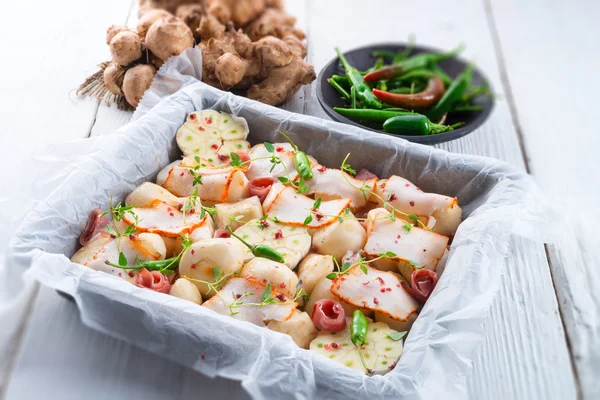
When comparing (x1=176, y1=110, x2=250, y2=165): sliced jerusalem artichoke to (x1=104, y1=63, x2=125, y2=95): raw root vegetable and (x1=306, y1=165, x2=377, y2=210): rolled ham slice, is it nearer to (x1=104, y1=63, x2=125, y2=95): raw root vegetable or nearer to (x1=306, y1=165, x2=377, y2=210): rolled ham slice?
(x1=306, y1=165, x2=377, y2=210): rolled ham slice

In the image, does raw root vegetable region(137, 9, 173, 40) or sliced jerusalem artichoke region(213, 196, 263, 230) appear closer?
sliced jerusalem artichoke region(213, 196, 263, 230)

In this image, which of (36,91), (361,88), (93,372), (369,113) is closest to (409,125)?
(369,113)

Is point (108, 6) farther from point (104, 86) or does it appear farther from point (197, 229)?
point (197, 229)

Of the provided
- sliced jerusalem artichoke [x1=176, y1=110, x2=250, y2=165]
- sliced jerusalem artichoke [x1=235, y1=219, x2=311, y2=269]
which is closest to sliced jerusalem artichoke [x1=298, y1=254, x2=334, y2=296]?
sliced jerusalem artichoke [x1=235, y1=219, x2=311, y2=269]

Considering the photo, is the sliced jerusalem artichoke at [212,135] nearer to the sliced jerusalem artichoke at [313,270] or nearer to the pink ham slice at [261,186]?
the pink ham slice at [261,186]

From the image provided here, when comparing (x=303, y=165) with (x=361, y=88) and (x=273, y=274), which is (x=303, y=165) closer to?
(x=273, y=274)
